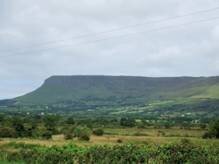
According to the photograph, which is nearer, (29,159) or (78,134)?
(29,159)

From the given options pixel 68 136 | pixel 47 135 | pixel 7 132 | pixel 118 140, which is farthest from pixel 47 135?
pixel 118 140

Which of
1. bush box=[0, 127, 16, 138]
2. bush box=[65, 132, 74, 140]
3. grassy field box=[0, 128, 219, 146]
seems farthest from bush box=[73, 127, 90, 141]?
bush box=[0, 127, 16, 138]

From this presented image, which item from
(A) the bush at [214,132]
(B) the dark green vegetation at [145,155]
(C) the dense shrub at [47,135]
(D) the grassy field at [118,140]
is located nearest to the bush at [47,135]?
(C) the dense shrub at [47,135]

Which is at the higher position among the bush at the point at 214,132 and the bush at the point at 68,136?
the bush at the point at 214,132

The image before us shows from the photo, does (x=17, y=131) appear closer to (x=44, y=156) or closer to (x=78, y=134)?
(x=78, y=134)

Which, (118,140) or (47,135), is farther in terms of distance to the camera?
(47,135)

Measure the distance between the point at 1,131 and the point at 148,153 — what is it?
237ft

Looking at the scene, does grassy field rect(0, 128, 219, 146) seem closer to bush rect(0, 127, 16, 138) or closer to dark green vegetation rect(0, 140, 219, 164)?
bush rect(0, 127, 16, 138)

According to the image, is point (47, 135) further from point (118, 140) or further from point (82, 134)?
point (118, 140)

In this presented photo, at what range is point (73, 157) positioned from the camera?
133 ft

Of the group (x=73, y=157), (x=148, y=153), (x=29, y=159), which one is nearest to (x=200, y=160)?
(x=148, y=153)

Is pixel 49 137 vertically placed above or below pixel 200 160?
below

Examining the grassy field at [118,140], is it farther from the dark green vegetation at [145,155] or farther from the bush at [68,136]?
the dark green vegetation at [145,155]

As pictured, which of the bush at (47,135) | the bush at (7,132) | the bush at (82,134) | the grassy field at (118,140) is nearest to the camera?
the grassy field at (118,140)
